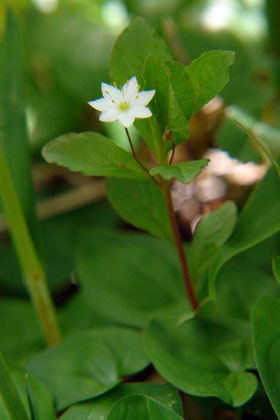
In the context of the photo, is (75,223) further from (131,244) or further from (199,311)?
(199,311)

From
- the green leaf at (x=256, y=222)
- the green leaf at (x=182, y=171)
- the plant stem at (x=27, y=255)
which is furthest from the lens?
the plant stem at (x=27, y=255)

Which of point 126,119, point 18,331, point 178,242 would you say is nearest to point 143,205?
point 178,242

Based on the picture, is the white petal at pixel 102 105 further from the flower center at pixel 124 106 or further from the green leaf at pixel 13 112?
the green leaf at pixel 13 112

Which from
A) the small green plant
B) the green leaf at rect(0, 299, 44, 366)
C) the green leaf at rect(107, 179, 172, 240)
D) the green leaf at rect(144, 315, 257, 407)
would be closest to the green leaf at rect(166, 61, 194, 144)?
the small green plant

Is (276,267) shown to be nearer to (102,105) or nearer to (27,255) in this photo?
(102,105)

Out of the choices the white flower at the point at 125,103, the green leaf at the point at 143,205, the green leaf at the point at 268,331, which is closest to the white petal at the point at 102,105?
the white flower at the point at 125,103

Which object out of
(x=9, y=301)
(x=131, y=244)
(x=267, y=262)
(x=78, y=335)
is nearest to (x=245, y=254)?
(x=267, y=262)
